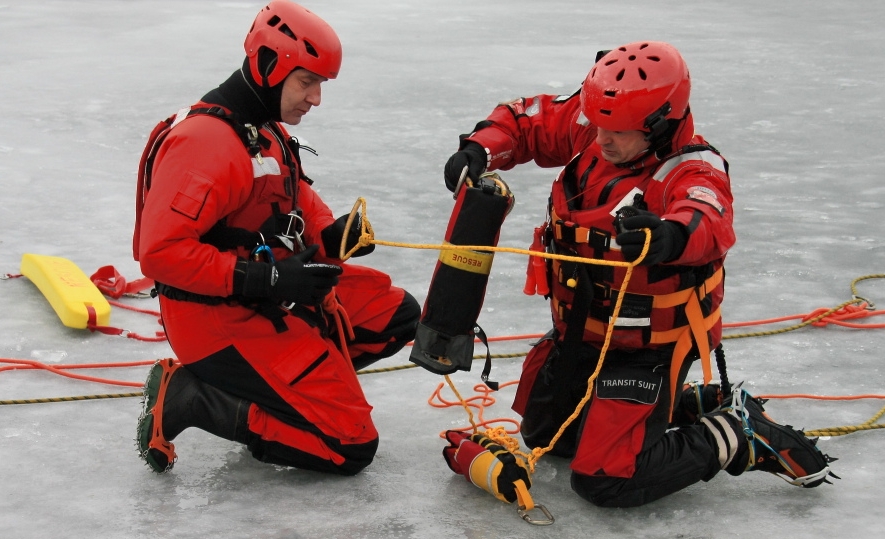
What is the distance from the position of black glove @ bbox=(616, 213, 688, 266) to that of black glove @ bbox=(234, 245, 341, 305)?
0.99 m

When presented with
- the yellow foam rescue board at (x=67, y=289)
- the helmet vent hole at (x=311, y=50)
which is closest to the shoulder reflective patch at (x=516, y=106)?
the helmet vent hole at (x=311, y=50)

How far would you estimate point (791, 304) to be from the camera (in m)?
4.93

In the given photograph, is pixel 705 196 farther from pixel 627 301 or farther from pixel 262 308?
pixel 262 308

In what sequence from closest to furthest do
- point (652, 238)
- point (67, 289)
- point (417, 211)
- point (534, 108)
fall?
1. point (652, 238)
2. point (534, 108)
3. point (67, 289)
4. point (417, 211)

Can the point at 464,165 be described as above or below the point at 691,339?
above

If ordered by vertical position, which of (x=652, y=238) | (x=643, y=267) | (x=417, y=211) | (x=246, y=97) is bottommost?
(x=417, y=211)

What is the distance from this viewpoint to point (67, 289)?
15.2 feet

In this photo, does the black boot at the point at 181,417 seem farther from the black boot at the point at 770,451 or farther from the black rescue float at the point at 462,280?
the black boot at the point at 770,451

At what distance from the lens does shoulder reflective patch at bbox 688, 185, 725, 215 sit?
309 centimetres

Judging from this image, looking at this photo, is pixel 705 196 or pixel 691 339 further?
pixel 691 339

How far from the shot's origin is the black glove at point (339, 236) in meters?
3.61

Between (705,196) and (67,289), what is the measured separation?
9.58 ft

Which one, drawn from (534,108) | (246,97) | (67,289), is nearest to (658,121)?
(534,108)

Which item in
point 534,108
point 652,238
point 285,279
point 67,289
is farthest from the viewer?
point 67,289
